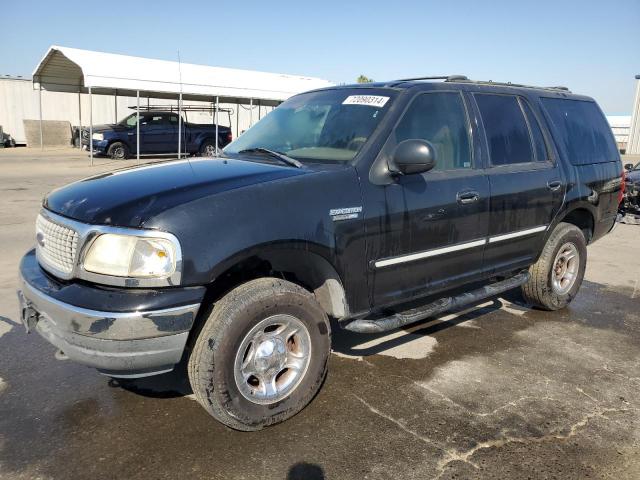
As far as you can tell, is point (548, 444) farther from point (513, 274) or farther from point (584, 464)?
point (513, 274)

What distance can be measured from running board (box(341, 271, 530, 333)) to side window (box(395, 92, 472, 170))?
3.23 ft

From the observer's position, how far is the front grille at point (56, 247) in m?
2.71

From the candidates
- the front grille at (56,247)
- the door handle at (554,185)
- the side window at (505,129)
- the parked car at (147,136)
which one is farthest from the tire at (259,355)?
the parked car at (147,136)

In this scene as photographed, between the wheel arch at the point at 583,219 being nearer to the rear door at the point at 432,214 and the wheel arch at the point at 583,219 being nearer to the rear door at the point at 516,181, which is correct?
the rear door at the point at 516,181

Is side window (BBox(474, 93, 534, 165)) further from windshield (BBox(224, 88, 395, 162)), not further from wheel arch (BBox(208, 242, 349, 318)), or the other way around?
wheel arch (BBox(208, 242, 349, 318))

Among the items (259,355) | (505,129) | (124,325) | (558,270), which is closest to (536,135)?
(505,129)

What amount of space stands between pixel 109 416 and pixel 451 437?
1976mm

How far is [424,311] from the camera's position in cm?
369

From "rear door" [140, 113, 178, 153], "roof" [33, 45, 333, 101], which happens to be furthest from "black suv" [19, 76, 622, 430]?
"rear door" [140, 113, 178, 153]

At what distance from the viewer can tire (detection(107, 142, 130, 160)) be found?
69.2 ft

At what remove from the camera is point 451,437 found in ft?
9.66

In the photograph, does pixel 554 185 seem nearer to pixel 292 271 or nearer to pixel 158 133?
pixel 292 271

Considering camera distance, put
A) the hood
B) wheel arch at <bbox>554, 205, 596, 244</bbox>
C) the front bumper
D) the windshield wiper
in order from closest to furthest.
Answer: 1. the front bumper
2. the hood
3. the windshield wiper
4. wheel arch at <bbox>554, 205, 596, 244</bbox>

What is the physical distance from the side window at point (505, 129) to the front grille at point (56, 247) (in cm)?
303
